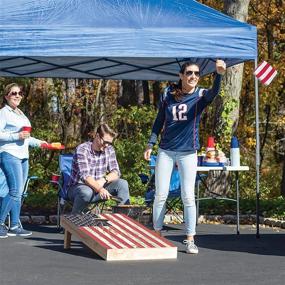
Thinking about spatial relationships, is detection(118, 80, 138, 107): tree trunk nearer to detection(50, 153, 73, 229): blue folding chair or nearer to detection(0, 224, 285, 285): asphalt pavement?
detection(50, 153, 73, 229): blue folding chair

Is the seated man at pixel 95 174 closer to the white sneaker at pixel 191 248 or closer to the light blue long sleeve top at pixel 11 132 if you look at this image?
the light blue long sleeve top at pixel 11 132

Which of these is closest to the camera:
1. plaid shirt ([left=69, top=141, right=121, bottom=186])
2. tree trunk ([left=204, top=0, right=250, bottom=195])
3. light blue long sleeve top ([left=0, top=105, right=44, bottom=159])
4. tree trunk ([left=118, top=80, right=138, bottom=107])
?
light blue long sleeve top ([left=0, top=105, right=44, bottom=159])

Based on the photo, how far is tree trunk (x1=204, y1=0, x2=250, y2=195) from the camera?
1336cm

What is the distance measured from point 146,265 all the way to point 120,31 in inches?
92.5

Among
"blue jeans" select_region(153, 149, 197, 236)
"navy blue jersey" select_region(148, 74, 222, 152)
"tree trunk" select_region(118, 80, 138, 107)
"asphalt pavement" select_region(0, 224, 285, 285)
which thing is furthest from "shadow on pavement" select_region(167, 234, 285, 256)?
"tree trunk" select_region(118, 80, 138, 107)

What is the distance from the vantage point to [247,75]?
2031cm

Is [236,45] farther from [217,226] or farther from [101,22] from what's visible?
[217,226]

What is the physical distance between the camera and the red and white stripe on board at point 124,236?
7.02 m

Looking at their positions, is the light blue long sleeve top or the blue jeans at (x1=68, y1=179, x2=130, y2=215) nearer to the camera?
the light blue long sleeve top

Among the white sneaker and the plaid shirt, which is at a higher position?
the plaid shirt

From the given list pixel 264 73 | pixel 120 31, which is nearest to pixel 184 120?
pixel 120 31

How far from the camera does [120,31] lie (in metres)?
7.80

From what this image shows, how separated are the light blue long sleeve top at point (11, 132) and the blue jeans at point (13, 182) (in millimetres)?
63

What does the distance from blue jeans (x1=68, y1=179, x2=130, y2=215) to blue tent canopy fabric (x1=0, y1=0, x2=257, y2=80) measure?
62.9 inches
